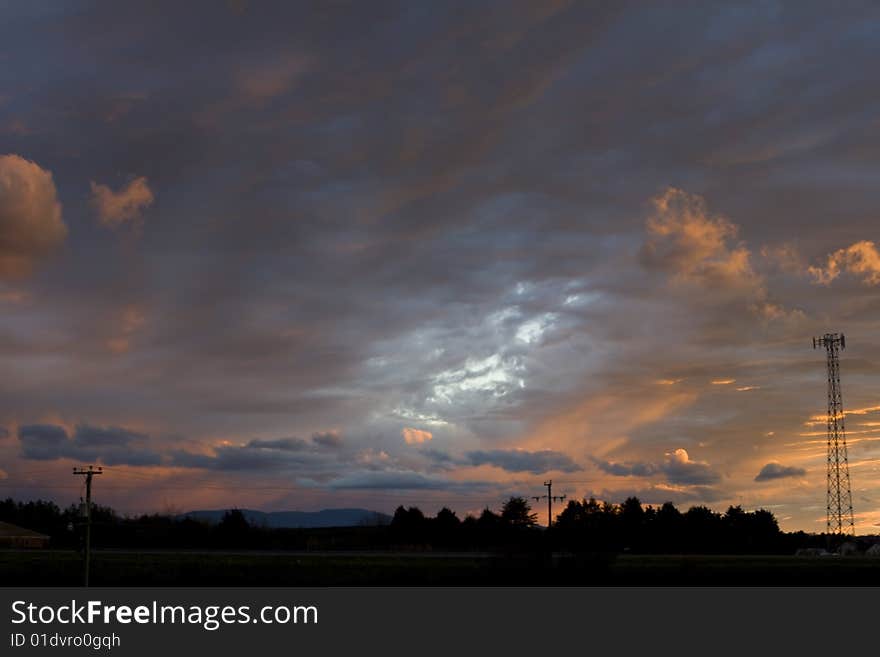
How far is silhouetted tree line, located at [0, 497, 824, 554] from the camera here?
138 m

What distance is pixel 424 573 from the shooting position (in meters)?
76.6

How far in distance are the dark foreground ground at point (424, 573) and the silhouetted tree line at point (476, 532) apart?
44260 millimetres

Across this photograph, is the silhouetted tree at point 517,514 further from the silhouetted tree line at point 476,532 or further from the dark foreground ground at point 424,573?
the dark foreground ground at point 424,573

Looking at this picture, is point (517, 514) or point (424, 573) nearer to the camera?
point (424, 573)

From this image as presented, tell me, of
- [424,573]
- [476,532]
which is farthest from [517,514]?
[424,573]

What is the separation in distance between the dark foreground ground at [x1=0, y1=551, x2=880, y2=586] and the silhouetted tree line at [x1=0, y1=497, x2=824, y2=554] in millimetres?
44260

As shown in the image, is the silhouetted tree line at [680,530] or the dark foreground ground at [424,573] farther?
the silhouetted tree line at [680,530]

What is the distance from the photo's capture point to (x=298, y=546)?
13350cm

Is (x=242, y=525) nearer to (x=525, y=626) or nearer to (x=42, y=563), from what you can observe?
(x=42, y=563)

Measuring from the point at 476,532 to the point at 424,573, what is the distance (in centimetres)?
7566

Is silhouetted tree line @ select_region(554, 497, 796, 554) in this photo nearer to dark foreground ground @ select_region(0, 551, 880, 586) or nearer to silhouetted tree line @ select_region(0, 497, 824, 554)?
silhouetted tree line @ select_region(0, 497, 824, 554)

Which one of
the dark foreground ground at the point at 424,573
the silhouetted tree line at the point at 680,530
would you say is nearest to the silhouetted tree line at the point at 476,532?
the silhouetted tree line at the point at 680,530

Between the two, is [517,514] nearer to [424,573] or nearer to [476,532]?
[476,532]

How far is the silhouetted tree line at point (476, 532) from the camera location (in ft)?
452
